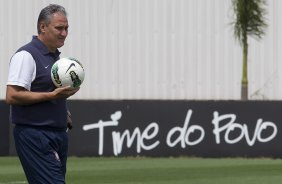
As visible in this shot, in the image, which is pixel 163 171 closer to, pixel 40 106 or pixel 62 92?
pixel 40 106

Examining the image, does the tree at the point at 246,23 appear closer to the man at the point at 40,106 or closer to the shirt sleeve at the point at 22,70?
the man at the point at 40,106

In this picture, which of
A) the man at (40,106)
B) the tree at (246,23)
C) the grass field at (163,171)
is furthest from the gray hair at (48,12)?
the tree at (246,23)

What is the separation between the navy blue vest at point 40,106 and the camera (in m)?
7.54

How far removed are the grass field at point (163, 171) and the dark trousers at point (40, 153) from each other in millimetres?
6536

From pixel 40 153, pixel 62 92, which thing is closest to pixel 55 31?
pixel 62 92

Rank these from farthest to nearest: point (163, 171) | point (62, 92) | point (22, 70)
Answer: point (163, 171) → point (22, 70) → point (62, 92)

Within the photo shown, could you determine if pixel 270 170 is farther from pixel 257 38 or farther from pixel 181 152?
pixel 257 38

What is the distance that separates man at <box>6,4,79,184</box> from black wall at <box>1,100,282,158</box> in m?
11.8

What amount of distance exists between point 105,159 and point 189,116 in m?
1.82

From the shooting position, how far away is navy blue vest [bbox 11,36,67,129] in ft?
24.7

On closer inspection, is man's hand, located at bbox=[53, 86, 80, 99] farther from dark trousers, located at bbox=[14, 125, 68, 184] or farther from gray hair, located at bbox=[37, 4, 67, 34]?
gray hair, located at bbox=[37, 4, 67, 34]

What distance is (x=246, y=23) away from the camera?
22906 mm

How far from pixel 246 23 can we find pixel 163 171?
298 inches

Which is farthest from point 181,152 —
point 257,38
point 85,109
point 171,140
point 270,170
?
point 257,38
